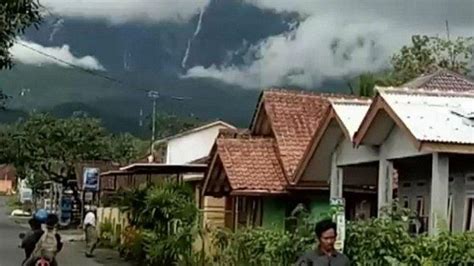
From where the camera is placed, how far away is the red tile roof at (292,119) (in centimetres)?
2542

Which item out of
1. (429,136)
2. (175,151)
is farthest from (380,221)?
(175,151)

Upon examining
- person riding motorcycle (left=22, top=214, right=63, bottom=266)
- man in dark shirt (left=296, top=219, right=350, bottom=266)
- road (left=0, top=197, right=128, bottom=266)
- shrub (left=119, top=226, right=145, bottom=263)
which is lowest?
road (left=0, top=197, right=128, bottom=266)

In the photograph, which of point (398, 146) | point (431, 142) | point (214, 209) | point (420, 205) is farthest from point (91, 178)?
point (431, 142)

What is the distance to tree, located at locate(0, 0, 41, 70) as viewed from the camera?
12461mm

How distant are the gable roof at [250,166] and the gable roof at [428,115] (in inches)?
261

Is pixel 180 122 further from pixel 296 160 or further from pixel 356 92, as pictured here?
pixel 296 160

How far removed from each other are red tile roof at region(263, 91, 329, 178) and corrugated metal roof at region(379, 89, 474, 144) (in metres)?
7.87

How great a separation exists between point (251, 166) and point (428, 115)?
937cm

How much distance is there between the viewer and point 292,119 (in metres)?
27.0

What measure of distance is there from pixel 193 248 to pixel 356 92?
1097 cm

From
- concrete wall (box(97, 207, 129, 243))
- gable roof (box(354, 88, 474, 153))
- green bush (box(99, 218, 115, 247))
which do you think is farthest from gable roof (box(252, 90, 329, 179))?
green bush (box(99, 218, 115, 247))

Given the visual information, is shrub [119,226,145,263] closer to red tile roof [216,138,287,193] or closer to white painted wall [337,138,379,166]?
red tile roof [216,138,287,193]

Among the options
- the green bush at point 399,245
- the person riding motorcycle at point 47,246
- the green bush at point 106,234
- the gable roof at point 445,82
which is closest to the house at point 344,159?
the gable roof at point 445,82

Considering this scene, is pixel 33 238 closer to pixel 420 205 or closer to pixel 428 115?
pixel 428 115
